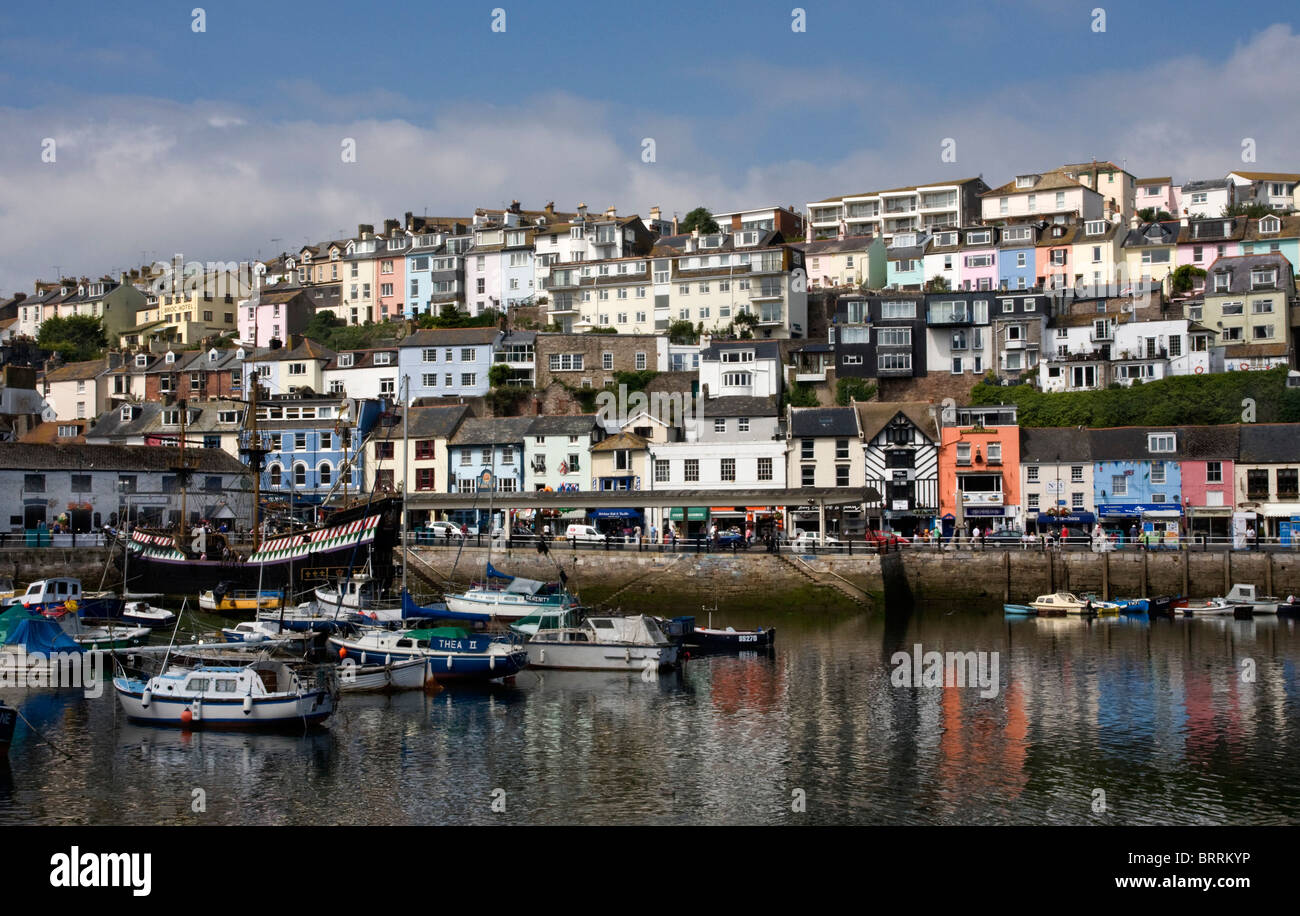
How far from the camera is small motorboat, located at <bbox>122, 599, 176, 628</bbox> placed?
47312 mm

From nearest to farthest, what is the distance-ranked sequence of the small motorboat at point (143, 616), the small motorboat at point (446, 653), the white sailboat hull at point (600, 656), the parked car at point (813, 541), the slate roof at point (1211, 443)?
the small motorboat at point (446, 653) → the white sailboat hull at point (600, 656) → the small motorboat at point (143, 616) → the parked car at point (813, 541) → the slate roof at point (1211, 443)

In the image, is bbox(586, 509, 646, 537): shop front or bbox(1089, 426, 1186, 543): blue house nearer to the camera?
bbox(1089, 426, 1186, 543): blue house

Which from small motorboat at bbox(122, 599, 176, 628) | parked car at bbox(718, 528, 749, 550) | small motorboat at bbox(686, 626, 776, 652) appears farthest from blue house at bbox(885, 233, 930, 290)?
small motorboat at bbox(122, 599, 176, 628)

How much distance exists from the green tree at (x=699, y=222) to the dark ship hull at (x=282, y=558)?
226 ft

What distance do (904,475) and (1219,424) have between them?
17.6 metres

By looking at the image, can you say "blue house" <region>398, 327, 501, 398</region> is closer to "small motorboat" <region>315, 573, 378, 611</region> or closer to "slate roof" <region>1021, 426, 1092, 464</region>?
"small motorboat" <region>315, 573, 378, 611</region>

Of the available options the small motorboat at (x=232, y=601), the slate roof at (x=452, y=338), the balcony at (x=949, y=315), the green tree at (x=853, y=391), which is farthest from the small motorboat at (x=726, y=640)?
the slate roof at (x=452, y=338)

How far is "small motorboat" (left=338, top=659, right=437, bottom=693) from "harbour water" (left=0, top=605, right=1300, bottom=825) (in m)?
0.66

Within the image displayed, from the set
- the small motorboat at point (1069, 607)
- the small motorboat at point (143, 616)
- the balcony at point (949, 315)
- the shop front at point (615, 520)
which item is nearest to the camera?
the small motorboat at point (143, 616)

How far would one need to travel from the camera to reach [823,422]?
6900 cm

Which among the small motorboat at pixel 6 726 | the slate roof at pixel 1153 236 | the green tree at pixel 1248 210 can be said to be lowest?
the small motorboat at pixel 6 726

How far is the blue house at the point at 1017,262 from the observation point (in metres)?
95.5

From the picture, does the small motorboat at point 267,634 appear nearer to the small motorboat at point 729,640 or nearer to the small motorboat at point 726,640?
the small motorboat at point 726,640

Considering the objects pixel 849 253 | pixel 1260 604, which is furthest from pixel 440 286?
pixel 1260 604
